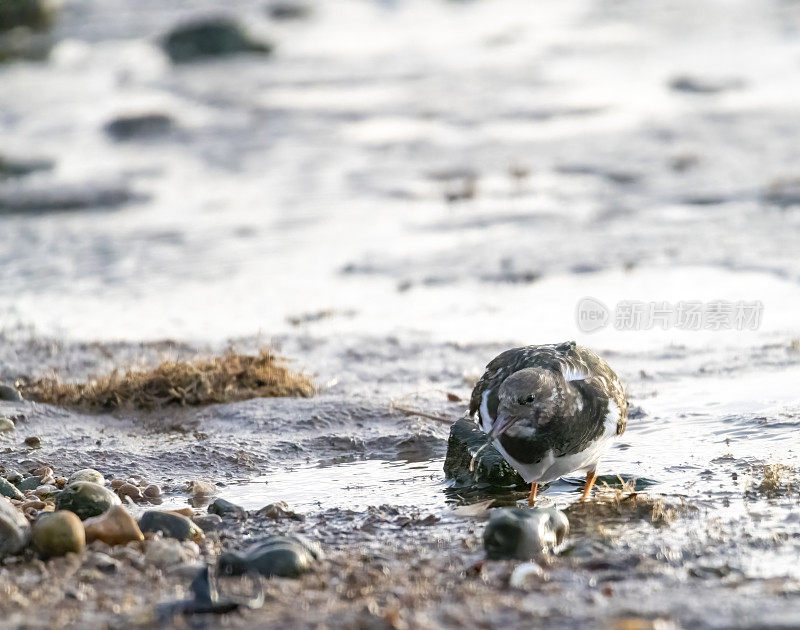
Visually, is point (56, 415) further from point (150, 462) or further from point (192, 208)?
point (192, 208)

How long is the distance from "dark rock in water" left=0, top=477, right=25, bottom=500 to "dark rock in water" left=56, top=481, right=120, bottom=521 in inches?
15.1

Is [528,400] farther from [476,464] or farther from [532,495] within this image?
[476,464]

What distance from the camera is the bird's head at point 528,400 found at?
591cm

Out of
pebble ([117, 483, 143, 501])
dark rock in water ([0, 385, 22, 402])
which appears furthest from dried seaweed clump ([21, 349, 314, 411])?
pebble ([117, 483, 143, 501])

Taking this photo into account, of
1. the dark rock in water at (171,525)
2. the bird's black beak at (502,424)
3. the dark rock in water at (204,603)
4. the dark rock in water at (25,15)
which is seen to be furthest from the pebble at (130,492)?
the dark rock in water at (25,15)

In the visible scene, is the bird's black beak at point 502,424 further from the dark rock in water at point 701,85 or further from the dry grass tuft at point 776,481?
the dark rock in water at point 701,85

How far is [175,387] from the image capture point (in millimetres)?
8578

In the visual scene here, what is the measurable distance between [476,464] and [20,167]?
1559 cm

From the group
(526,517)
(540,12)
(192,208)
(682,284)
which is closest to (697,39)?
(540,12)

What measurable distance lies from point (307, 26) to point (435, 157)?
1995 cm

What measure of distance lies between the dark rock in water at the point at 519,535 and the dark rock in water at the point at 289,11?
3585 centimetres

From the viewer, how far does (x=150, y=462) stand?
7.39m

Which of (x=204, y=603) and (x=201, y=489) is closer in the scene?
(x=204, y=603)

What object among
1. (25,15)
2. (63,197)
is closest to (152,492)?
(63,197)
